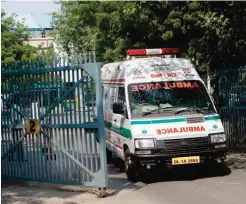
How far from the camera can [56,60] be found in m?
7.61

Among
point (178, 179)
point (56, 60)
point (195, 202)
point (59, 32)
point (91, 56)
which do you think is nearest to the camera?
point (195, 202)

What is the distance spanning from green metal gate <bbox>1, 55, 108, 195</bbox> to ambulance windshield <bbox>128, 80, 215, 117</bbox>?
1495mm

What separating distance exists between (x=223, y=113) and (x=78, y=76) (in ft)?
20.0

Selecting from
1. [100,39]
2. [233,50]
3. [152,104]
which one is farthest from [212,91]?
[100,39]

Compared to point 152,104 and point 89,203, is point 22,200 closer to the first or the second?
point 89,203

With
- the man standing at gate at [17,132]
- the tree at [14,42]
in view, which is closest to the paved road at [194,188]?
the man standing at gate at [17,132]

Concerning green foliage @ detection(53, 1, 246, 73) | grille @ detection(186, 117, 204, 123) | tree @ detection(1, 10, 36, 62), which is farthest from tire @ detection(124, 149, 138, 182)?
tree @ detection(1, 10, 36, 62)

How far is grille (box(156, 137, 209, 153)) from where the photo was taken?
7.93 meters

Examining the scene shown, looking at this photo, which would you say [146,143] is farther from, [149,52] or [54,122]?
[149,52]

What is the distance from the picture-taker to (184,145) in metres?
7.98

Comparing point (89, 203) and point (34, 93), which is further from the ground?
point (34, 93)

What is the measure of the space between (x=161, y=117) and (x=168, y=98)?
66 cm

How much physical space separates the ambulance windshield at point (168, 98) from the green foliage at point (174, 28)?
291 centimetres

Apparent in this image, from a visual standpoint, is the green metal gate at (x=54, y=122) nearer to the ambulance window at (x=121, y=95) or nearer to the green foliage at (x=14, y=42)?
the ambulance window at (x=121, y=95)
